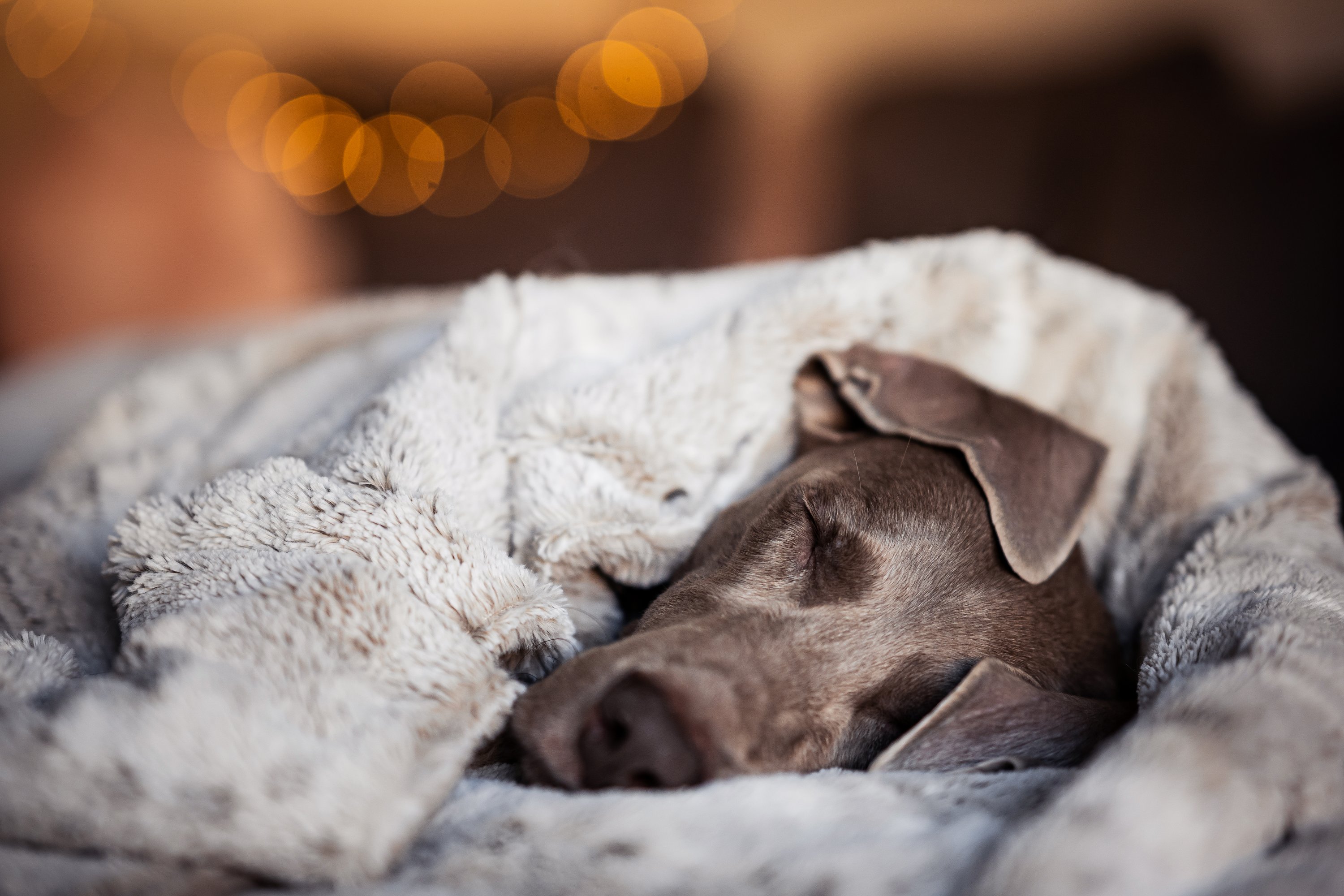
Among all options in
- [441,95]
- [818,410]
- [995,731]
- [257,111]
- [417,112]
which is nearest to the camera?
[995,731]

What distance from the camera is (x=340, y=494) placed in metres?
1.08

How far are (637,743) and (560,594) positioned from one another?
0.88 ft

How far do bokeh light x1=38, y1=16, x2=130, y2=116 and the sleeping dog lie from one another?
4.36 m

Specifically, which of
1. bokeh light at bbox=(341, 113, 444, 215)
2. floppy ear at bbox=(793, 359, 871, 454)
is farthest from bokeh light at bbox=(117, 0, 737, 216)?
floppy ear at bbox=(793, 359, 871, 454)

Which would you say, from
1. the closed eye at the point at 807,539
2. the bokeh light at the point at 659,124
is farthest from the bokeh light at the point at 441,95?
the closed eye at the point at 807,539

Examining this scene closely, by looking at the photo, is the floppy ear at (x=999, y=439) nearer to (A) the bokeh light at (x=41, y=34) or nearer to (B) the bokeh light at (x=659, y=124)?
(B) the bokeh light at (x=659, y=124)

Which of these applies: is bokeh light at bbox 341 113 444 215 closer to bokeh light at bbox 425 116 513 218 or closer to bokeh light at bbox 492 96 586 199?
bokeh light at bbox 425 116 513 218

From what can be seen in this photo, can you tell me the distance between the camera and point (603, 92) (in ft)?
15.4

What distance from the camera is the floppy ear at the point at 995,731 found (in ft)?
3.46

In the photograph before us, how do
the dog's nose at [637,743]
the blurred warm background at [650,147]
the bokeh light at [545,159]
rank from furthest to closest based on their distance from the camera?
the bokeh light at [545,159]
the blurred warm background at [650,147]
the dog's nose at [637,743]

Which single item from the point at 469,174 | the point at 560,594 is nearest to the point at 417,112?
the point at 469,174

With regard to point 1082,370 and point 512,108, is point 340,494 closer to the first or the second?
point 1082,370

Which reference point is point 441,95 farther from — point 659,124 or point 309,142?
point 659,124

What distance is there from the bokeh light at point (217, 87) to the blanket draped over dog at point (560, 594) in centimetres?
335
